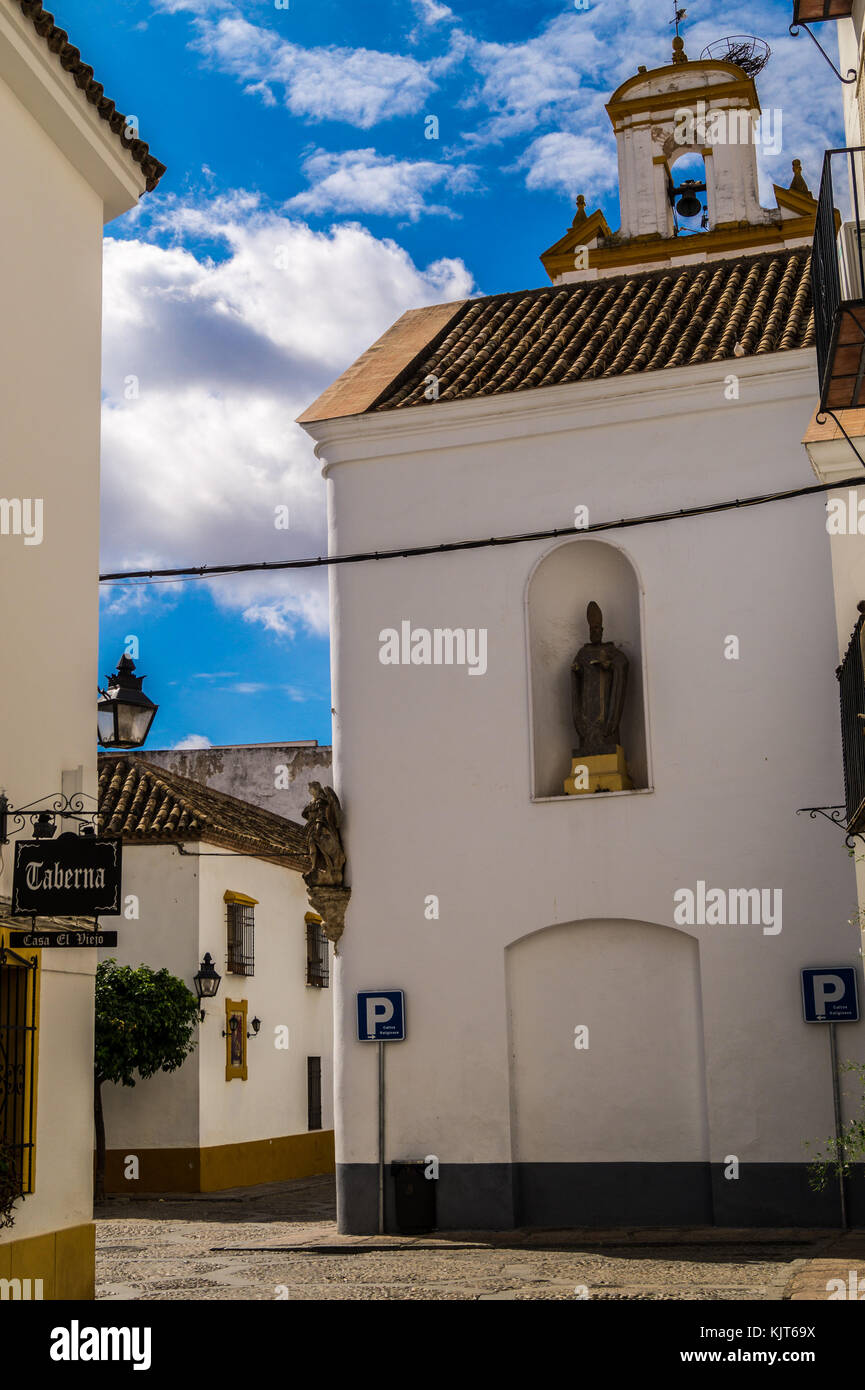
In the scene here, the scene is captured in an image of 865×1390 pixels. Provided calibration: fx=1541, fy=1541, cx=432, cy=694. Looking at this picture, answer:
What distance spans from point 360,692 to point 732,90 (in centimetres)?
1306

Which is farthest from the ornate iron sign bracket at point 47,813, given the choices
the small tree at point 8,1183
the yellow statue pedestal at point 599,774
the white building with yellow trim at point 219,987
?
the white building with yellow trim at point 219,987

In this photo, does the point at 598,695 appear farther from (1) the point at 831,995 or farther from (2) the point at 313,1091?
(2) the point at 313,1091

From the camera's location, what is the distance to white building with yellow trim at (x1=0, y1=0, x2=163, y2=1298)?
952cm

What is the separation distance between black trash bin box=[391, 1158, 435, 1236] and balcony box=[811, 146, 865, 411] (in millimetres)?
8277

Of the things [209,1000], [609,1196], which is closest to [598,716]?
[609,1196]

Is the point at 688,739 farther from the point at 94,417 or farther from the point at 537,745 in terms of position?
the point at 94,417

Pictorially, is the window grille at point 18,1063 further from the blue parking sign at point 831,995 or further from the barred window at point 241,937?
the barred window at point 241,937

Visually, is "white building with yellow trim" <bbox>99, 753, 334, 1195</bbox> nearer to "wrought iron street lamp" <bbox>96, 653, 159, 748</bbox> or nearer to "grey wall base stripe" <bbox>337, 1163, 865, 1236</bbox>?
"grey wall base stripe" <bbox>337, 1163, 865, 1236</bbox>

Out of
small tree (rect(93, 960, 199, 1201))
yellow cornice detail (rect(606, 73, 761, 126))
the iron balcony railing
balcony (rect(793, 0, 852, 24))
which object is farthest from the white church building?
yellow cornice detail (rect(606, 73, 761, 126))

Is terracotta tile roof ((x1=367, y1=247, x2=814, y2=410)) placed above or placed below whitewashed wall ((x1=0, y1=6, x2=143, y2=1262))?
above

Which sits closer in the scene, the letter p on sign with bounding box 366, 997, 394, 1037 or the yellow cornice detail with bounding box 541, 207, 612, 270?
the letter p on sign with bounding box 366, 997, 394, 1037

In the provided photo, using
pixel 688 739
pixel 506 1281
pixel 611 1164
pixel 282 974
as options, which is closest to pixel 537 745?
pixel 688 739

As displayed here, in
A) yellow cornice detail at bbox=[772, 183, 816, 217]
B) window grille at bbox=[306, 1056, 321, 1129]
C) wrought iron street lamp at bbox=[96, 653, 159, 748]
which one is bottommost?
window grille at bbox=[306, 1056, 321, 1129]

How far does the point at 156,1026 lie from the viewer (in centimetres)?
2075
